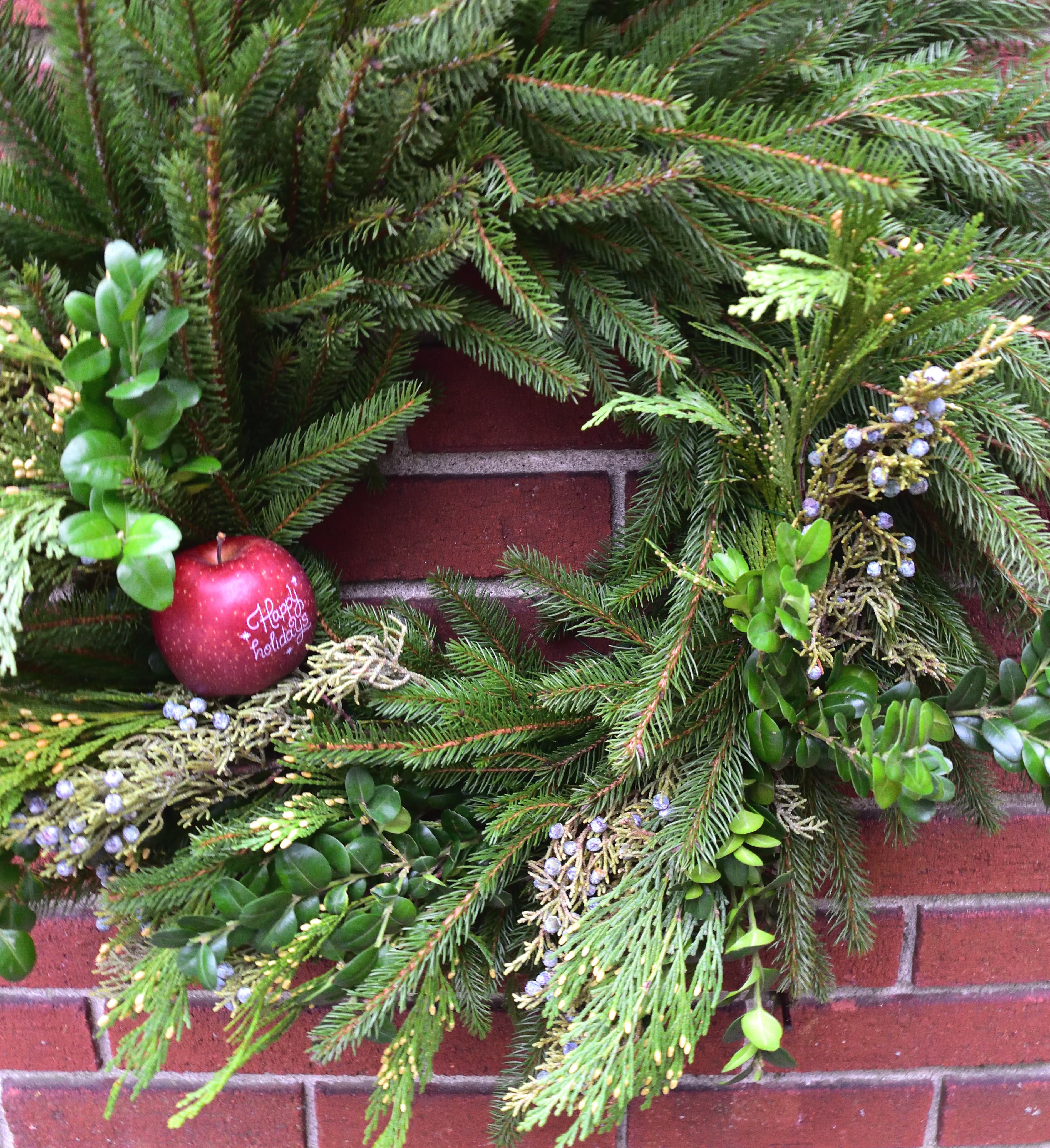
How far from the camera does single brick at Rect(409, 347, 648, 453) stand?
0.62 metres

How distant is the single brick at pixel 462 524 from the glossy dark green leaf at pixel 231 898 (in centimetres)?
26

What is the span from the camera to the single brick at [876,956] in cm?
72

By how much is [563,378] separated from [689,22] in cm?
23

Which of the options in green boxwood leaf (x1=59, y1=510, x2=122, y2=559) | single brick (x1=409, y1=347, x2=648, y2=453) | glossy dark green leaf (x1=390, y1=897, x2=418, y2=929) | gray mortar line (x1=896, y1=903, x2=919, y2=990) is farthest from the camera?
gray mortar line (x1=896, y1=903, x2=919, y2=990)

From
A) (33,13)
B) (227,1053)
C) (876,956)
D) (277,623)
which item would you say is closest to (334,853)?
(277,623)

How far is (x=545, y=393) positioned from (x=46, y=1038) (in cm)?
78

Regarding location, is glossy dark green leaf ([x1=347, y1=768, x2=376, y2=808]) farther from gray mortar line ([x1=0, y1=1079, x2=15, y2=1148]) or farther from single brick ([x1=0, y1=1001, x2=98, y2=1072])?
gray mortar line ([x1=0, y1=1079, x2=15, y2=1148])

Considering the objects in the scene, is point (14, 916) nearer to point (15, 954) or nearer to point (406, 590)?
point (15, 954)

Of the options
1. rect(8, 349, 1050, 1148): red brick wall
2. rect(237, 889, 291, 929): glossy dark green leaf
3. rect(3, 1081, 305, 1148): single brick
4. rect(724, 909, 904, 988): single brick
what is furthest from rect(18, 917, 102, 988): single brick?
rect(724, 909, 904, 988): single brick

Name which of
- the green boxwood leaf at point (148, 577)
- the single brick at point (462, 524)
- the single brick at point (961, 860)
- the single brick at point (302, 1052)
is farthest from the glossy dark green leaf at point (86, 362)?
the single brick at point (961, 860)

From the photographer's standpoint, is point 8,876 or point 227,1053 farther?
point 227,1053

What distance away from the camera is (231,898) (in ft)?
1.56

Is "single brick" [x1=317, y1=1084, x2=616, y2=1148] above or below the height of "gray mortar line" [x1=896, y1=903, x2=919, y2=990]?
below

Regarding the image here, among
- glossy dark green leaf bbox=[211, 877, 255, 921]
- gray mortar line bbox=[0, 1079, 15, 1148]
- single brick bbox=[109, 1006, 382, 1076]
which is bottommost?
gray mortar line bbox=[0, 1079, 15, 1148]
